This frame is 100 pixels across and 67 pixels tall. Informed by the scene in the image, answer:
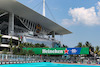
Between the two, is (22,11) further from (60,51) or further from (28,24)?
Answer: (60,51)

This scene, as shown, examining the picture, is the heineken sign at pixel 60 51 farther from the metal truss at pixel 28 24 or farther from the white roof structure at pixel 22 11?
the metal truss at pixel 28 24

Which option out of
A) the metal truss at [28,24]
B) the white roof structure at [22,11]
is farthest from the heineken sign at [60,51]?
the metal truss at [28,24]

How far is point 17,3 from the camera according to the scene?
55781 mm

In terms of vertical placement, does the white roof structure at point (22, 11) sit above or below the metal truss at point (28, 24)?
above

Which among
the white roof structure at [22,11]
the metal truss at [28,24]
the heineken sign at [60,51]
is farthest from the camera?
the metal truss at [28,24]

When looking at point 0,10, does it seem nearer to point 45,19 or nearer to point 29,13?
point 29,13

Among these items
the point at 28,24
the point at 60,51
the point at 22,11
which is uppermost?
the point at 22,11

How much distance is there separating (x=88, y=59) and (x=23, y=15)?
3762cm

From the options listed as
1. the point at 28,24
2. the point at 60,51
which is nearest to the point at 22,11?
the point at 28,24

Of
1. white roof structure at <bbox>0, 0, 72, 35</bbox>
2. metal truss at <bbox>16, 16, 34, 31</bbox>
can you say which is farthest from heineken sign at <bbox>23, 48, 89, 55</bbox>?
metal truss at <bbox>16, 16, 34, 31</bbox>

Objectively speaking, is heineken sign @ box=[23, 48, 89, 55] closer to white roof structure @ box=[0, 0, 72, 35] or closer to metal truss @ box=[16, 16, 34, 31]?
white roof structure @ box=[0, 0, 72, 35]

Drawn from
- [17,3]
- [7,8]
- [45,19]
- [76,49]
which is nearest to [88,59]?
[76,49]

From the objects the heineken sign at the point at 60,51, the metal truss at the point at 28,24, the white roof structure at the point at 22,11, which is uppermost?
the white roof structure at the point at 22,11

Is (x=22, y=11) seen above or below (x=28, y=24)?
above
